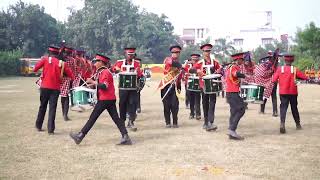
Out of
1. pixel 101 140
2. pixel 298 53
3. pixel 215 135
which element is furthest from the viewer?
pixel 298 53

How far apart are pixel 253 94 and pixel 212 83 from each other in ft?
3.25

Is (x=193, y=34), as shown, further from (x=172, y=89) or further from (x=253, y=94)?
(x=253, y=94)

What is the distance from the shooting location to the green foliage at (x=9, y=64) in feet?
146

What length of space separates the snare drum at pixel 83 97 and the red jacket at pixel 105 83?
84 centimetres

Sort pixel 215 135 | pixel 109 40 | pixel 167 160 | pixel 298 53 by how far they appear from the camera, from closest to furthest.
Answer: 1. pixel 167 160
2. pixel 215 135
3. pixel 298 53
4. pixel 109 40

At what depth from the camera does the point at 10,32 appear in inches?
2082

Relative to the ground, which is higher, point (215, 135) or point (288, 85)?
point (288, 85)

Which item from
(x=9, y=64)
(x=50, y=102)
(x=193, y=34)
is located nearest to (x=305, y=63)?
(x=9, y=64)

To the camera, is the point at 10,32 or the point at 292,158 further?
the point at 10,32

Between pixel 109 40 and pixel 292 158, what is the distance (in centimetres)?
5832

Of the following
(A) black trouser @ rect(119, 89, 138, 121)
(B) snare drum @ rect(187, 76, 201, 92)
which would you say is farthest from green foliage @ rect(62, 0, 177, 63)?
(A) black trouser @ rect(119, 89, 138, 121)

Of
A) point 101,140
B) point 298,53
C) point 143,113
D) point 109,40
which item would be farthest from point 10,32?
point 101,140

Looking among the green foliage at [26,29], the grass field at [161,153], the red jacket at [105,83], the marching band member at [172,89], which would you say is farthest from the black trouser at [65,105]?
the green foliage at [26,29]

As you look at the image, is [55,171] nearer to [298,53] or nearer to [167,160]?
[167,160]
